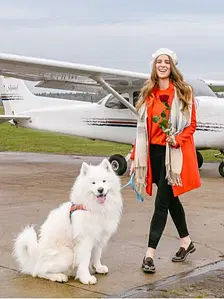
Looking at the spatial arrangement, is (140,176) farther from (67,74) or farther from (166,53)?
(67,74)

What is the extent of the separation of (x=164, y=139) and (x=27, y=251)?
5.39 feet

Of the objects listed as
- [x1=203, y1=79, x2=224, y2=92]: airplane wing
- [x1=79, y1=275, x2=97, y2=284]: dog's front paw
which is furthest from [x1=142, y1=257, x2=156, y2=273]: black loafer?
[x1=203, y1=79, x2=224, y2=92]: airplane wing

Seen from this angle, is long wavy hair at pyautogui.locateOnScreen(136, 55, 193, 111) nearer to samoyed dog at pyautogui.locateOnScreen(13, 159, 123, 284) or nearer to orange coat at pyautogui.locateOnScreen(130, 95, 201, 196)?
orange coat at pyautogui.locateOnScreen(130, 95, 201, 196)

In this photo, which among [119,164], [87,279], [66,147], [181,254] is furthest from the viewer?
[66,147]

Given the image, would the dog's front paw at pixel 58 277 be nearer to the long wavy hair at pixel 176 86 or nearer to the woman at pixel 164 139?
the woman at pixel 164 139

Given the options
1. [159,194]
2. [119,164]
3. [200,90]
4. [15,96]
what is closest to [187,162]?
[159,194]

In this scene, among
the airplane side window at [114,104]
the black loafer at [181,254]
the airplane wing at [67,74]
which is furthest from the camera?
the airplane side window at [114,104]

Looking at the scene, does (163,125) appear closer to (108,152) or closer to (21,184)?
(21,184)

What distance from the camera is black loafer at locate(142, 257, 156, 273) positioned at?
5.30 m

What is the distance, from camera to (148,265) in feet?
17.5

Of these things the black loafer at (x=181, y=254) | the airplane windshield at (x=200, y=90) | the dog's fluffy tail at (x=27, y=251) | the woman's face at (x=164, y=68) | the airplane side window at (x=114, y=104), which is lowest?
the black loafer at (x=181, y=254)

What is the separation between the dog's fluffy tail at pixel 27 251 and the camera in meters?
5.11

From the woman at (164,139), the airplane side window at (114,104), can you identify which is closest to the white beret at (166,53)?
the woman at (164,139)

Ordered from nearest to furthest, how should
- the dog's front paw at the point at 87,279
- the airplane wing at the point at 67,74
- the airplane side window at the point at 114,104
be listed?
the dog's front paw at the point at 87,279, the airplane wing at the point at 67,74, the airplane side window at the point at 114,104
